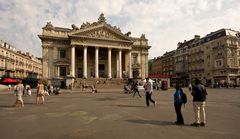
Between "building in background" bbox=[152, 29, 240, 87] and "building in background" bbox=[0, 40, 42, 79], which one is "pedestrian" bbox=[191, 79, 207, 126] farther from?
"building in background" bbox=[0, 40, 42, 79]

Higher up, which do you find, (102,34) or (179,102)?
(102,34)

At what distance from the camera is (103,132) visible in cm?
741

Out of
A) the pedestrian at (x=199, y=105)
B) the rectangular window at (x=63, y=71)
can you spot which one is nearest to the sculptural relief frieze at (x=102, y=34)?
the rectangular window at (x=63, y=71)

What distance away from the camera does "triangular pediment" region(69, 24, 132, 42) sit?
53000 mm

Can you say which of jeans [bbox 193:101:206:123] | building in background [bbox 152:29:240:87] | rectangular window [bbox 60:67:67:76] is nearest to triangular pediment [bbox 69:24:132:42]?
rectangular window [bbox 60:67:67:76]

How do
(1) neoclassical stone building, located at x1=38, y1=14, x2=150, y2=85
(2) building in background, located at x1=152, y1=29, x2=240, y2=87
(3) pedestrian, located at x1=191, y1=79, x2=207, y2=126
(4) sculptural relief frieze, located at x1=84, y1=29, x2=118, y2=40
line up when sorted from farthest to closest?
(2) building in background, located at x1=152, y1=29, x2=240, y2=87
(4) sculptural relief frieze, located at x1=84, y1=29, x2=118, y2=40
(1) neoclassical stone building, located at x1=38, y1=14, x2=150, y2=85
(3) pedestrian, located at x1=191, y1=79, x2=207, y2=126

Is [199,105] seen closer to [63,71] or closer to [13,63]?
[63,71]

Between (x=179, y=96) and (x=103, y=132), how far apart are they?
3.67 meters

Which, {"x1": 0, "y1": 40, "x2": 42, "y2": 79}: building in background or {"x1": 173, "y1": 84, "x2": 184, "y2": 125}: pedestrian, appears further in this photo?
{"x1": 0, "y1": 40, "x2": 42, "y2": 79}: building in background

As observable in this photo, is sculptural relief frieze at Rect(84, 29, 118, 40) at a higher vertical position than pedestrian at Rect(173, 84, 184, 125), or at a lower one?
higher

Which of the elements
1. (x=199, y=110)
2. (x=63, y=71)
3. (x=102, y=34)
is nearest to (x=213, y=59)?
(x=102, y=34)

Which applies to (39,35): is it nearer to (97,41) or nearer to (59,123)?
(97,41)

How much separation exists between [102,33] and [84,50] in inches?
268

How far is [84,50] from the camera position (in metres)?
52.8
